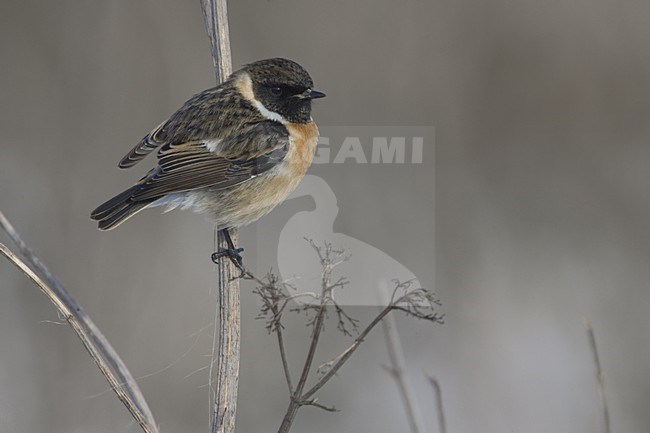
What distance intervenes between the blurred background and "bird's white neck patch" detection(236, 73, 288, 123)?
138cm

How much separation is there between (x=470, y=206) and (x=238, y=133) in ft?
9.62

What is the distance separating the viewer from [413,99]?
660 centimetres

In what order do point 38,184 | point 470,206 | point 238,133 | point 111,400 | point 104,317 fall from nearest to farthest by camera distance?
1. point 238,133
2. point 111,400
3. point 104,317
4. point 38,184
5. point 470,206

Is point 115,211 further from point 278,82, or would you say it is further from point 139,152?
point 278,82

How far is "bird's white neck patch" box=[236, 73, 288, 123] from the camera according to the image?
381 cm

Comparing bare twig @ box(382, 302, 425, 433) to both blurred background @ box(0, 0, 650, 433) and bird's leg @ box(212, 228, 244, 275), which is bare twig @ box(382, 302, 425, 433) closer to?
bird's leg @ box(212, 228, 244, 275)

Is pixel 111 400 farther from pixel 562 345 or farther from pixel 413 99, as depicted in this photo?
pixel 413 99

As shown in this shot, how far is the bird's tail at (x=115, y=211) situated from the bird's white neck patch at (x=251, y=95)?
2.32 ft

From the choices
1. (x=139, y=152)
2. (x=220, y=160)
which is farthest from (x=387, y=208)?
(x=139, y=152)

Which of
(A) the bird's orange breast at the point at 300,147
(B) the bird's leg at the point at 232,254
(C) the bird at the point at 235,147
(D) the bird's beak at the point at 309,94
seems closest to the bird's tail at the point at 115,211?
(C) the bird at the point at 235,147

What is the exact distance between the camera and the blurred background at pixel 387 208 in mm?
5137

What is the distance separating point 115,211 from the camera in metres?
3.51

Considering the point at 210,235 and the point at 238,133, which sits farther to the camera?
the point at 210,235

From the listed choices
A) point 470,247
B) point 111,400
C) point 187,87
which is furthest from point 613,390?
point 187,87
